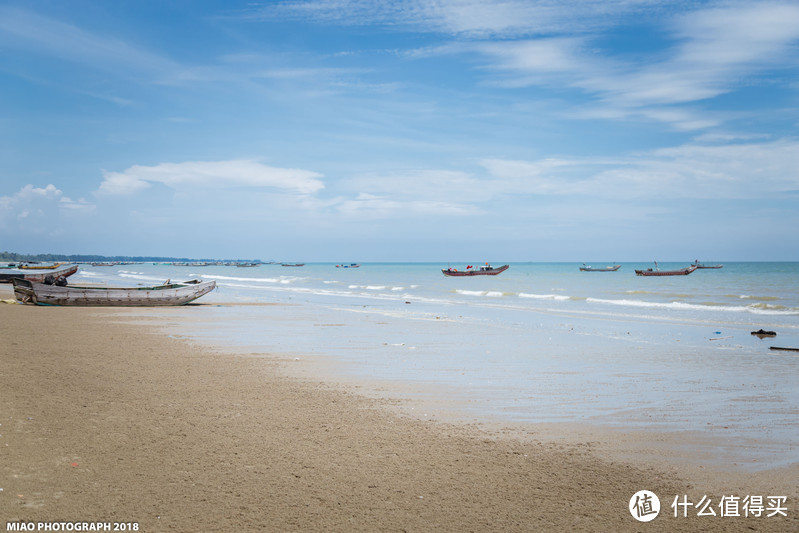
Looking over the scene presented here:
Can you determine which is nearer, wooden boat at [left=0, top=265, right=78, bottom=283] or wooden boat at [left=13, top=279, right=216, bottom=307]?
wooden boat at [left=13, top=279, right=216, bottom=307]

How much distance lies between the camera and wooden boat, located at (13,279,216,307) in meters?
29.8

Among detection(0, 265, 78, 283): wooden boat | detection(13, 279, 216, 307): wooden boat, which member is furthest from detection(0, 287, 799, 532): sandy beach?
detection(0, 265, 78, 283): wooden boat

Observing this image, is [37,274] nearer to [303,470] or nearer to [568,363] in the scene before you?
[568,363]

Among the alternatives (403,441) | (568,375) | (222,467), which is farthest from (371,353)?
(222,467)

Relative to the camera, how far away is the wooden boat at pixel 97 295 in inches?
1174

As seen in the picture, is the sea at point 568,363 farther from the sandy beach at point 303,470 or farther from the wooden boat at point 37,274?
the wooden boat at point 37,274

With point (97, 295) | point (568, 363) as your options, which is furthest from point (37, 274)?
point (568, 363)

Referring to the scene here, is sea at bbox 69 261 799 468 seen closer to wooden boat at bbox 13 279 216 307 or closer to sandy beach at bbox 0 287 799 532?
sandy beach at bbox 0 287 799 532

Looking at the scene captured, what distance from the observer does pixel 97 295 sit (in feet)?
99.8

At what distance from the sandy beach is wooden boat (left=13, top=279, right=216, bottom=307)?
72.9 feet

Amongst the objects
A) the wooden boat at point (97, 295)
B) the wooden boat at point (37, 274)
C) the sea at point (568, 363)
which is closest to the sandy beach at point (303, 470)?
the sea at point (568, 363)

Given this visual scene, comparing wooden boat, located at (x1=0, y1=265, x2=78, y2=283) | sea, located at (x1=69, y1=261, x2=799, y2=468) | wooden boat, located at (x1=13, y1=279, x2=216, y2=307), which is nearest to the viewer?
sea, located at (x1=69, y1=261, x2=799, y2=468)

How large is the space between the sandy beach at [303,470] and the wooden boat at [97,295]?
2221cm

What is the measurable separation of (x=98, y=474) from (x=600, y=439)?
602cm
